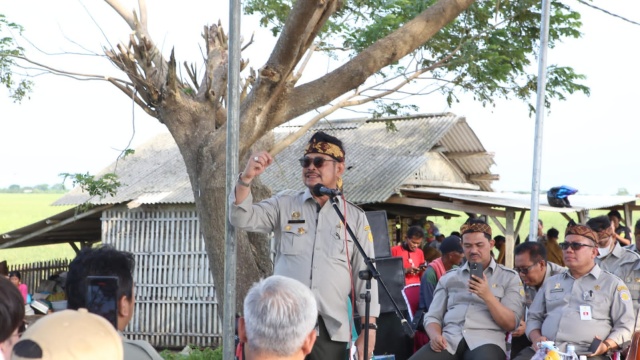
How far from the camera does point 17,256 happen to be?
3719 centimetres

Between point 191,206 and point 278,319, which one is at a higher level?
point 191,206

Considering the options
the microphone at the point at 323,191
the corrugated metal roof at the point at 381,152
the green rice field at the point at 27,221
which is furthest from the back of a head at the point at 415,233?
the green rice field at the point at 27,221

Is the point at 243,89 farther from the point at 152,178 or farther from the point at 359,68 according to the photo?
the point at 152,178

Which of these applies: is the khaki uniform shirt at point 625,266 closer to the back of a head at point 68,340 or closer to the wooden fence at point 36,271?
the back of a head at point 68,340

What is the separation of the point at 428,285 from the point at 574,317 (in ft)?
5.41

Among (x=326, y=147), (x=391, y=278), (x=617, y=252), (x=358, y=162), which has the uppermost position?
(x=358, y=162)

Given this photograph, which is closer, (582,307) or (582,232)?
(582,307)

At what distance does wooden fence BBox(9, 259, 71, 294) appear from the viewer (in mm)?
17241

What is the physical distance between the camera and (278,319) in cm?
289

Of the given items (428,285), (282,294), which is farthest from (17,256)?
(282,294)

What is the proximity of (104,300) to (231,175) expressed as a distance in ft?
6.53

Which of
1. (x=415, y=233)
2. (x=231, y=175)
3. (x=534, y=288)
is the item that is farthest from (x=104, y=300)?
(x=415, y=233)

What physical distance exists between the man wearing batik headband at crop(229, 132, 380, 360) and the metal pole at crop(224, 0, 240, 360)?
0.50 ft

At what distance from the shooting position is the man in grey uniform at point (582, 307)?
20.1ft
